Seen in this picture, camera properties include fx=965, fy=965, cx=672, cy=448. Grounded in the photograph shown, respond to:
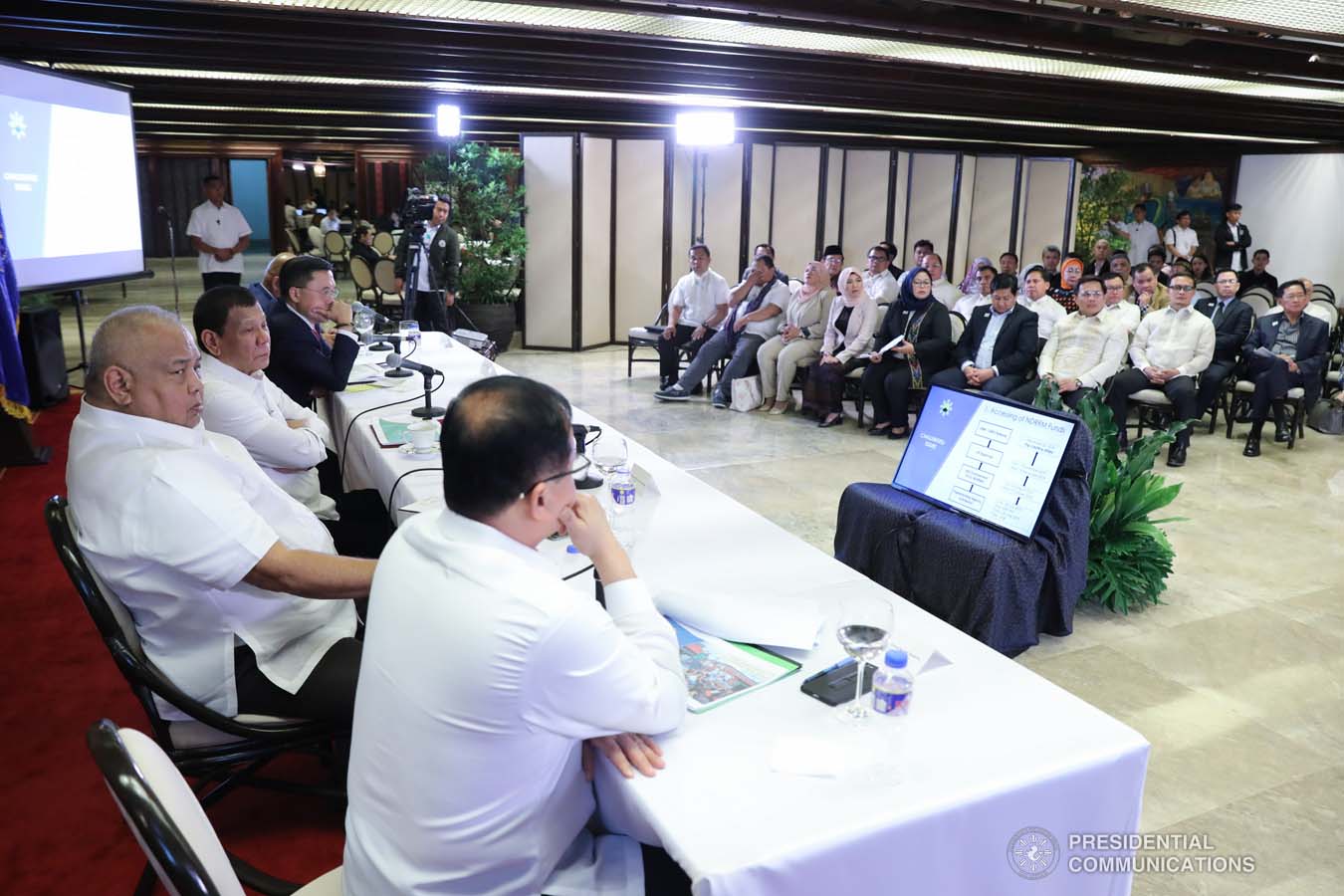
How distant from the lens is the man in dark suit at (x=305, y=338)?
13.6 ft

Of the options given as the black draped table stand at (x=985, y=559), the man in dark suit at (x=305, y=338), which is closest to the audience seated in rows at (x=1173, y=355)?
the black draped table stand at (x=985, y=559)

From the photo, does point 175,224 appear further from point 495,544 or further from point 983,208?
point 495,544

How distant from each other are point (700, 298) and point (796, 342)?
1.28 metres

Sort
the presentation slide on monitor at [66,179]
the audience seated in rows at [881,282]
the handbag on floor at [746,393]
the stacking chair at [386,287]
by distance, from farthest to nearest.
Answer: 1. the stacking chair at [386,287]
2. the audience seated in rows at [881,282]
3. the handbag on floor at [746,393]
4. the presentation slide on monitor at [66,179]

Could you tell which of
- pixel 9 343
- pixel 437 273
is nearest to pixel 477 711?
pixel 9 343

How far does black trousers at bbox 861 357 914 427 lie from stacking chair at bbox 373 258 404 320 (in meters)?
6.89

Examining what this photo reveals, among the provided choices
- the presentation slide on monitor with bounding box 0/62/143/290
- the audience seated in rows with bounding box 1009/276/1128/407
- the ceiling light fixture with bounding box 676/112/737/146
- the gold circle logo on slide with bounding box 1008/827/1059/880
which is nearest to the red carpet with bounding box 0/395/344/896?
the gold circle logo on slide with bounding box 1008/827/1059/880

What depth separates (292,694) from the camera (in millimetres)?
2201

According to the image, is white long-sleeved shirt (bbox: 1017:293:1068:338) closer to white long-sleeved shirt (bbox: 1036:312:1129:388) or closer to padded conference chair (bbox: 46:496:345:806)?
white long-sleeved shirt (bbox: 1036:312:1129:388)

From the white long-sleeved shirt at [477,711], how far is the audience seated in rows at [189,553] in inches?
28.5

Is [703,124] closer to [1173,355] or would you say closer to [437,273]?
[437,273]

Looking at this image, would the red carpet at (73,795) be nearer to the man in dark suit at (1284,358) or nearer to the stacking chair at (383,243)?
the man in dark suit at (1284,358)

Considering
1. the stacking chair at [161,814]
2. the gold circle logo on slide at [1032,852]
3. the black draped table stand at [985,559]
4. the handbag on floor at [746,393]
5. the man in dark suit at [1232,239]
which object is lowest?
the handbag on floor at [746,393]

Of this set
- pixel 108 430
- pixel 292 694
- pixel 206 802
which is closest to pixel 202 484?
pixel 108 430
